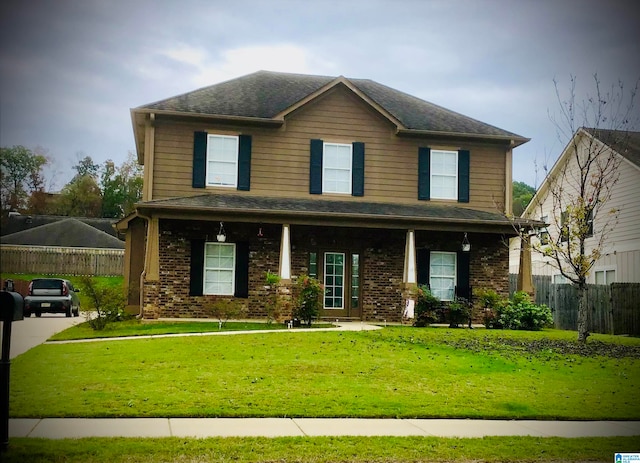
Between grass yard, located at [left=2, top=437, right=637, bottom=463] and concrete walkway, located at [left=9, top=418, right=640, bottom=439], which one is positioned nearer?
grass yard, located at [left=2, top=437, right=637, bottom=463]

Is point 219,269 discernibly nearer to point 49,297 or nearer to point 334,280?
point 334,280

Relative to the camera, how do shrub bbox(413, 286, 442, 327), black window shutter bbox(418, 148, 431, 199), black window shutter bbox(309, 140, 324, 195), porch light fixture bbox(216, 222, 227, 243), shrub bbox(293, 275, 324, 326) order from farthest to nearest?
1. black window shutter bbox(418, 148, 431, 199)
2. black window shutter bbox(309, 140, 324, 195)
3. shrub bbox(413, 286, 442, 327)
4. porch light fixture bbox(216, 222, 227, 243)
5. shrub bbox(293, 275, 324, 326)

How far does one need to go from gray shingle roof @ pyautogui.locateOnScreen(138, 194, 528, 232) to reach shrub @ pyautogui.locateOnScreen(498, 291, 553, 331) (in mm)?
2248

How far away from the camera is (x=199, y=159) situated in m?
19.6

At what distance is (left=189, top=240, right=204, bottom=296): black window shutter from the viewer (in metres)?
19.3

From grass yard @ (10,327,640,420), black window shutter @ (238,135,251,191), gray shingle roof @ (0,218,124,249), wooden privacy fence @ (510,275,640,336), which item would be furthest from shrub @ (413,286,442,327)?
gray shingle roof @ (0,218,124,249)

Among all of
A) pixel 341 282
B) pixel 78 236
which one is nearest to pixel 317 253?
pixel 341 282

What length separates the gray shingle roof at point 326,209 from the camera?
18.1 metres

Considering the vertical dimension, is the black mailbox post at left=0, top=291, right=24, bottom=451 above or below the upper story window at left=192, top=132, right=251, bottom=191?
below

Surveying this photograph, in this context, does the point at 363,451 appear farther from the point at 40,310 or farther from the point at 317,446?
the point at 40,310

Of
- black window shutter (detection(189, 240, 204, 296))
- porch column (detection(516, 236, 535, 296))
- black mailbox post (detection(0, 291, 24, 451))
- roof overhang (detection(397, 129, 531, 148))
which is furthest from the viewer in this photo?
roof overhang (detection(397, 129, 531, 148))

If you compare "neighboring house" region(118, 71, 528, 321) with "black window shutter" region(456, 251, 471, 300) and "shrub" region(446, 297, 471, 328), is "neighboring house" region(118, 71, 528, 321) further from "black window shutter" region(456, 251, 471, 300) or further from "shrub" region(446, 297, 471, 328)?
"shrub" region(446, 297, 471, 328)

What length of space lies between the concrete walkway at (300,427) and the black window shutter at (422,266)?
1218 centimetres

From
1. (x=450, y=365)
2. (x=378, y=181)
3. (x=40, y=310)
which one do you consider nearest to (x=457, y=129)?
(x=378, y=181)
